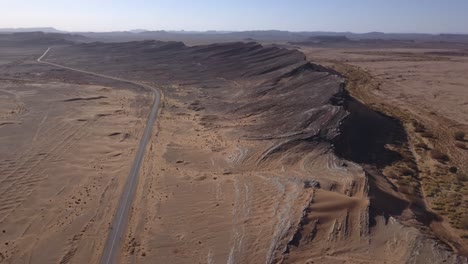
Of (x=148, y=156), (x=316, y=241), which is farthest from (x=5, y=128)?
(x=316, y=241)

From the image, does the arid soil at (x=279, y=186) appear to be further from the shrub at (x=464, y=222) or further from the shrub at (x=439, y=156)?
the shrub at (x=439, y=156)

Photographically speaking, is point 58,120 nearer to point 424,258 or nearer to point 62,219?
point 62,219

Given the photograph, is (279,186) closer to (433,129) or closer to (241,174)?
(241,174)

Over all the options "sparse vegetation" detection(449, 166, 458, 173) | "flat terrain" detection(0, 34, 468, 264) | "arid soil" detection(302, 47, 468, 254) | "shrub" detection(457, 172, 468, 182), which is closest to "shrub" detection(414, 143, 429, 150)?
"arid soil" detection(302, 47, 468, 254)

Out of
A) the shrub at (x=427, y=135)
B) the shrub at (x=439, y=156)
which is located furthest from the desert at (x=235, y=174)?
the shrub at (x=427, y=135)

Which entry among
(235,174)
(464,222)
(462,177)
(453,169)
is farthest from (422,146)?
(235,174)

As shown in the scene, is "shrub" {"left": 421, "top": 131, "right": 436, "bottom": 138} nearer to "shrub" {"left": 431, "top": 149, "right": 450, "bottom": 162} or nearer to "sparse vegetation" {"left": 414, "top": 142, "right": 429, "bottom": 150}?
"sparse vegetation" {"left": 414, "top": 142, "right": 429, "bottom": 150}
